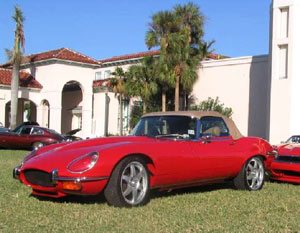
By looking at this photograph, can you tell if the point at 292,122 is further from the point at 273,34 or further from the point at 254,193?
the point at 254,193

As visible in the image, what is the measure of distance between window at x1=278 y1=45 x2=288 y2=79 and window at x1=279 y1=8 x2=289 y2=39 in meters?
0.57

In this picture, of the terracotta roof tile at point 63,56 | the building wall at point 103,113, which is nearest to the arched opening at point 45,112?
the terracotta roof tile at point 63,56

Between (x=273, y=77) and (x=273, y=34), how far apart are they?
2095 mm

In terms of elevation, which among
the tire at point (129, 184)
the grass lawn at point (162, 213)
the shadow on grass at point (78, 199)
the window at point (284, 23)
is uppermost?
the window at point (284, 23)

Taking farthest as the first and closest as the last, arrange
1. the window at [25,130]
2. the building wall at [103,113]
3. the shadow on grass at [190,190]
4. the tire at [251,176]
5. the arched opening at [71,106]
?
the arched opening at [71,106], the building wall at [103,113], the window at [25,130], the tire at [251,176], the shadow on grass at [190,190]

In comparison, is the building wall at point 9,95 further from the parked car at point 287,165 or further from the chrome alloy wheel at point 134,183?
the chrome alloy wheel at point 134,183

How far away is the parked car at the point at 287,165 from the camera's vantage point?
833 centimetres

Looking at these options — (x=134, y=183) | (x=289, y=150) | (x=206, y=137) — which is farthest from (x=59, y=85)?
(x=134, y=183)

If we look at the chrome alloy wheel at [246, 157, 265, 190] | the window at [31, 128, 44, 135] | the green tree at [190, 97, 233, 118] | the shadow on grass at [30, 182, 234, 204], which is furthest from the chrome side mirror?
the green tree at [190, 97, 233, 118]

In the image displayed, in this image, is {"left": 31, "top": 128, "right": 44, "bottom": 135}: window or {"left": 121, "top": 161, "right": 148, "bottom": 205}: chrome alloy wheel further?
{"left": 31, "top": 128, "right": 44, "bottom": 135}: window

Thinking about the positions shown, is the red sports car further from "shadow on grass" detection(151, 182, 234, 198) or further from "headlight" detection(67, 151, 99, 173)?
"shadow on grass" detection(151, 182, 234, 198)

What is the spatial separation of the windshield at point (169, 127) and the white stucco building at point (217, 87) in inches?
577

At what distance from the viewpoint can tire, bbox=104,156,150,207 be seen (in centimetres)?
549

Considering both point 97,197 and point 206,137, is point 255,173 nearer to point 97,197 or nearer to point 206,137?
point 206,137
